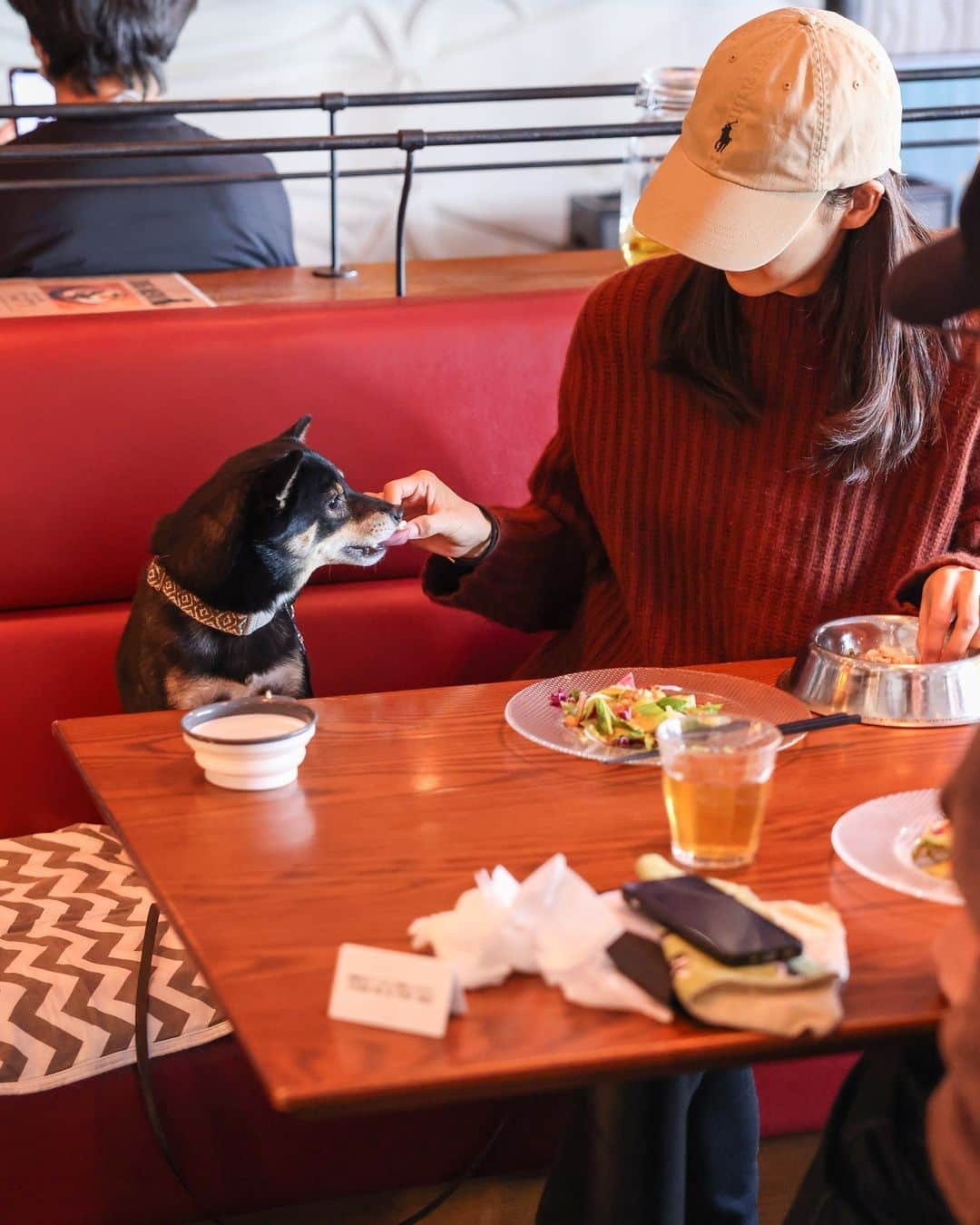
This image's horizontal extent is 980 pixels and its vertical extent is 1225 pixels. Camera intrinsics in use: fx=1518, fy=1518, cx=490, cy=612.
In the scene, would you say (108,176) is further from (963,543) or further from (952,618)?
(952,618)

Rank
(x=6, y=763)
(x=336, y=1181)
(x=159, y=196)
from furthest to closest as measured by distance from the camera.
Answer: (x=159, y=196) < (x=6, y=763) < (x=336, y=1181)

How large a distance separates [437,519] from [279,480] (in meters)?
0.23

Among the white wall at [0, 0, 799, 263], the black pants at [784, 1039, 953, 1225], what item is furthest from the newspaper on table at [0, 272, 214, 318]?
the white wall at [0, 0, 799, 263]

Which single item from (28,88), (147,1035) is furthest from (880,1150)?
(28,88)

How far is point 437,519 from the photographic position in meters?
1.86

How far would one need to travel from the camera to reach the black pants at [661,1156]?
1333 millimetres

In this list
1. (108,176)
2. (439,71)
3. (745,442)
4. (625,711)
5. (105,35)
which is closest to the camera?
(625,711)

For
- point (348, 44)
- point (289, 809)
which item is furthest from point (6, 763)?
point (348, 44)

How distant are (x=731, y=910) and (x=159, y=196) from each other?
2100mm

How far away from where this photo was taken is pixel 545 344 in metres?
2.38

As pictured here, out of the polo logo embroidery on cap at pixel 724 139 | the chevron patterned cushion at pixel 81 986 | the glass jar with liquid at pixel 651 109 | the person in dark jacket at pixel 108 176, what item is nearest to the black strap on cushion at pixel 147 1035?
the chevron patterned cushion at pixel 81 986

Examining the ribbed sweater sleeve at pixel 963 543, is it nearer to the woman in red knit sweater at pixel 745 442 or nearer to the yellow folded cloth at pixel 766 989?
the woman in red knit sweater at pixel 745 442

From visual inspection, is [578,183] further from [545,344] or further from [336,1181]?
[336,1181]

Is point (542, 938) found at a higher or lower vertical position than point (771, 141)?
lower
